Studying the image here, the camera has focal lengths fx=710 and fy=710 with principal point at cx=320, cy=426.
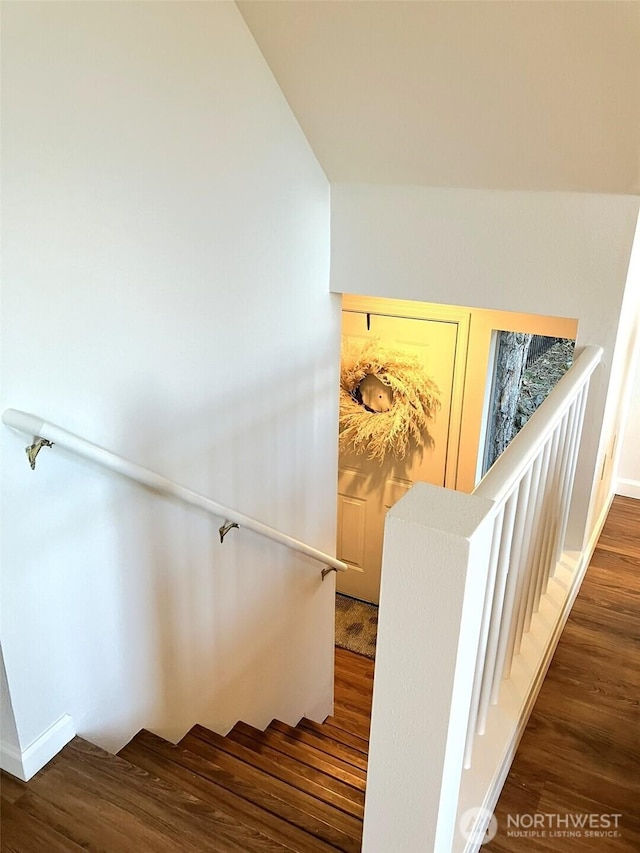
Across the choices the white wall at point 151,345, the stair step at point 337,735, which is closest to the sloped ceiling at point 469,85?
the white wall at point 151,345

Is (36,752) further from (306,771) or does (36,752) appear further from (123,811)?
(306,771)

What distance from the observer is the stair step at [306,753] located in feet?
8.81

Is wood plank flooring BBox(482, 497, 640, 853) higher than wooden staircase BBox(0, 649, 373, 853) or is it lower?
higher

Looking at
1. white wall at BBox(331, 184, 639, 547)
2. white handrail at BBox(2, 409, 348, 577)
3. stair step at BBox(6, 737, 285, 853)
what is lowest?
stair step at BBox(6, 737, 285, 853)

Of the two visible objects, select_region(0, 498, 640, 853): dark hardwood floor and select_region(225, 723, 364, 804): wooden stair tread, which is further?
select_region(225, 723, 364, 804): wooden stair tread

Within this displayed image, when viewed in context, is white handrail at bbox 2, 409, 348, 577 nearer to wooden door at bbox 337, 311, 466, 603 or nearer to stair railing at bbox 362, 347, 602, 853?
stair railing at bbox 362, 347, 602, 853

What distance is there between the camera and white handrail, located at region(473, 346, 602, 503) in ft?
4.03

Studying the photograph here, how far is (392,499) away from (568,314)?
7.94ft

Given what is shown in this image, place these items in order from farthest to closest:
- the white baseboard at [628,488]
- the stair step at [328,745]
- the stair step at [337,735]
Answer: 1. the white baseboard at [628,488]
2. the stair step at [337,735]
3. the stair step at [328,745]

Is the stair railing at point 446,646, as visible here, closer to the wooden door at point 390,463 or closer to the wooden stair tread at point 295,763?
the wooden stair tread at point 295,763

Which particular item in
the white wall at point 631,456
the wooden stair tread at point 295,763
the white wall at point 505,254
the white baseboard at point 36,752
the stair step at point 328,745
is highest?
the white wall at point 505,254

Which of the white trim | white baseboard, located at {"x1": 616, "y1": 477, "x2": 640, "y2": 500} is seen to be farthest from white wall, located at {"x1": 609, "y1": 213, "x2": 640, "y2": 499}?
→ the white trim

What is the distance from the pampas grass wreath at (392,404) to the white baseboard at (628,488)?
117 cm

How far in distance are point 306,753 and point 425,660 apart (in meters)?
1.94
